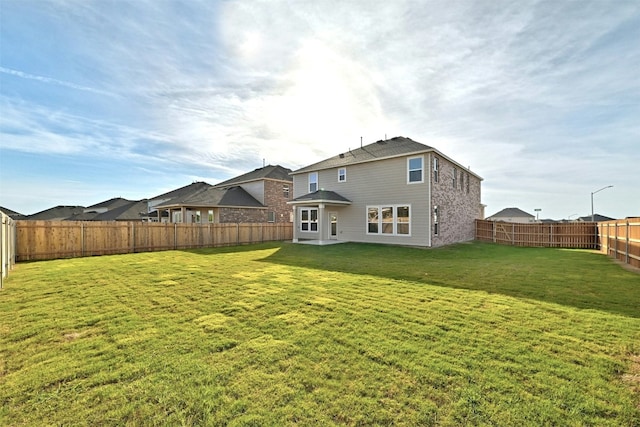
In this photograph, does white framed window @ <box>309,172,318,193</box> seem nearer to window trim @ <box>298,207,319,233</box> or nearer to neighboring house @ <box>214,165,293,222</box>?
window trim @ <box>298,207,319,233</box>

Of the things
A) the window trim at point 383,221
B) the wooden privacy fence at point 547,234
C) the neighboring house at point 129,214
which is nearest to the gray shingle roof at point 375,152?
the window trim at point 383,221

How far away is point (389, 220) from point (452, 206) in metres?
4.65

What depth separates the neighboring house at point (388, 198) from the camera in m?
15.6

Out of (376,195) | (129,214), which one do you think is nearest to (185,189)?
(129,214)

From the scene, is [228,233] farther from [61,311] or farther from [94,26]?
[61,311]

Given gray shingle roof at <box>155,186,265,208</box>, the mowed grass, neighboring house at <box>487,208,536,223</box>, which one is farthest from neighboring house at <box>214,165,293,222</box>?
neighboring house at <box>487,208,536,223</box>

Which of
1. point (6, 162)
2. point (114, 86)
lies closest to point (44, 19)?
point (114, 86)

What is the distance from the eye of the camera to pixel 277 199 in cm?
2775

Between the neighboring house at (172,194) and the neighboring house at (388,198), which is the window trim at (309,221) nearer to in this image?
the neighboring house at (388,198)

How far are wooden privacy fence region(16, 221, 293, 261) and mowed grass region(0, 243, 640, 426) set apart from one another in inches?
287

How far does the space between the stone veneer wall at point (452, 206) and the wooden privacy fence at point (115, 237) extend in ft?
39.3

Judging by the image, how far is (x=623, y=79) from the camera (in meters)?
10.8

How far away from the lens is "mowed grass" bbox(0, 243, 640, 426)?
2.42 meters

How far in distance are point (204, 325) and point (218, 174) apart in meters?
29.6
